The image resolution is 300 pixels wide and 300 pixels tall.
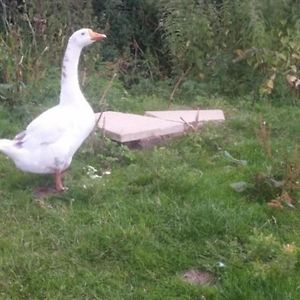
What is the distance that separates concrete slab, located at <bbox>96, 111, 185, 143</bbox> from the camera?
21.6ft

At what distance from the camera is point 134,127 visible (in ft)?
22.2

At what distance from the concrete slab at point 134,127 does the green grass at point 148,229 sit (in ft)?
0.65

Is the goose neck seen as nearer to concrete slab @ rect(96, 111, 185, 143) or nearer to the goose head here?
the goose head

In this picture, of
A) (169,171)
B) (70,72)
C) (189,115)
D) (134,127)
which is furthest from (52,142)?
(189,115)

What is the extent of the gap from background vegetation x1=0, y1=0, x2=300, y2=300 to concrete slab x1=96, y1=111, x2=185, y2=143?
0.59 feet

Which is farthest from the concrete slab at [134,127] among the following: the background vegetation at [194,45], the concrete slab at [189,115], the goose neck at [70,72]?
the background vegetation at [194,45]

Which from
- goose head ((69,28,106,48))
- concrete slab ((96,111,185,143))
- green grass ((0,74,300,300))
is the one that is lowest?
concrete slab ((96,111,185,143))

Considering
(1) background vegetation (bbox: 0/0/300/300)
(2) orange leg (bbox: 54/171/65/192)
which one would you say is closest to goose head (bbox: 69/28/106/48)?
(1) background vegetation (bbox: 0/0/300/300)

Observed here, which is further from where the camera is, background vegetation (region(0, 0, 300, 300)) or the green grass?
background vegetation (region(0, 0, 300, 300))

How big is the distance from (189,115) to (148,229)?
2583 mm

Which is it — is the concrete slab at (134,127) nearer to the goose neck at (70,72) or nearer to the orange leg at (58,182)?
the goose neck at (70,72)

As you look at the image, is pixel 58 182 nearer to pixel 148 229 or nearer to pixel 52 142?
pixel 52 142

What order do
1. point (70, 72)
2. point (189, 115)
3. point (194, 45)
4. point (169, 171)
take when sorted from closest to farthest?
point (169, 171) < point (70, 72) < point (189, 115) < point (194, 45)

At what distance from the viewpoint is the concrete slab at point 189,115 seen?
7.14 m
